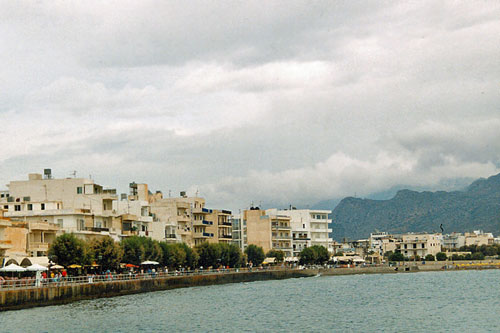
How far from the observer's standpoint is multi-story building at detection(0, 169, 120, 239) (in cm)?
10756

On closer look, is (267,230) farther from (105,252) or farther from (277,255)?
(105,252)

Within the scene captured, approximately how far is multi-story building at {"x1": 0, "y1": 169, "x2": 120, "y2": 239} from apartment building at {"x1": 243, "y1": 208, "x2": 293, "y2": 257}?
63610mm

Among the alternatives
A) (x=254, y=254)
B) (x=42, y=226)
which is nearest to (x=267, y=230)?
(x=254, y=254)

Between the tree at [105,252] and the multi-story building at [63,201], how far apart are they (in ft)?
34.4

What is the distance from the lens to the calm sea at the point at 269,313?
196ft

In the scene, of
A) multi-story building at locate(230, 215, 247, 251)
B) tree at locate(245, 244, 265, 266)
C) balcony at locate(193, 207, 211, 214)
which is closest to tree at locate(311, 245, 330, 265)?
multi-story building at locate(230, 215, 247, 251)

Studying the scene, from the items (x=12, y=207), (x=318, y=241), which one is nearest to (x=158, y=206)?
(x=12, y=207)

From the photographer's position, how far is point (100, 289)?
3332 inches

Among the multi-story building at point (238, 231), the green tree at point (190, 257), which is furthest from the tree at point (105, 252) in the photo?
the multi-story building at point (238, 231)

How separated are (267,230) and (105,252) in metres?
88.8

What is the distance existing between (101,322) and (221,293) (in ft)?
133

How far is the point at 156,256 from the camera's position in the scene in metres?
115

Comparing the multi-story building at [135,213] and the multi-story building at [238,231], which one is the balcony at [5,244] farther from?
the multi-story building at [238,231]

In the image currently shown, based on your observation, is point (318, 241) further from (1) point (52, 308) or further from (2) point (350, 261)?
(1) point (52, 308)
